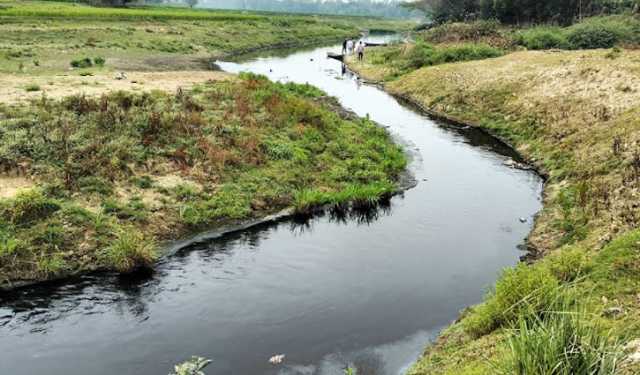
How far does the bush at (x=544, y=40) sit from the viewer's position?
61438mm

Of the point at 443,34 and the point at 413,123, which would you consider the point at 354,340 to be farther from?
the point at 443,34

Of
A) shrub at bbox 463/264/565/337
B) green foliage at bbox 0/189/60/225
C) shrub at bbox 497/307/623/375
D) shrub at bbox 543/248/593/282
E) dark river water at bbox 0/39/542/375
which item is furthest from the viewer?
green foliage at bbox 0/189/60/225

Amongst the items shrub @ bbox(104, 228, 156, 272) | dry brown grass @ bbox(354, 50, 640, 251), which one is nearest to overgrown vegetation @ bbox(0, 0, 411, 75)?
shrub @ bbox(104, 228, 156, 272)

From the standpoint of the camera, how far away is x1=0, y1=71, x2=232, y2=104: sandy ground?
1195 inches

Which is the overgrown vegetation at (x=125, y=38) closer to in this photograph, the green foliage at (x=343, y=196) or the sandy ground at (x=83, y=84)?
the sandy ground at (x=83, y=84)

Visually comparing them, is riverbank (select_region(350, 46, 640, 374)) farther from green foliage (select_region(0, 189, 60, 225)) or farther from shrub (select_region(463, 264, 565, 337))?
green foliage (select_region(0, 189, 60, 225))

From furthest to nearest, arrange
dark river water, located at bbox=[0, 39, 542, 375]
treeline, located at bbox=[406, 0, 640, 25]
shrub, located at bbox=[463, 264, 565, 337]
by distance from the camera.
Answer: treeline, located at bbox=[406, 0, 640, 25] < dark river water, located at bbox=[0, 39, 542, 375] < shrub, located at bbox=[463, 264, 565, 337]

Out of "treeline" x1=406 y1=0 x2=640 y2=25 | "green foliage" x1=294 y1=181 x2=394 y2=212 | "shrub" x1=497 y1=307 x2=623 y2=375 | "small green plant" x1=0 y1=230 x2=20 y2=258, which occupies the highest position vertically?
"treeline" x1=406 y1=0 x2=640 y2=25

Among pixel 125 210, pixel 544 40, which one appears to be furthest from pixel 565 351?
pixel 544 40

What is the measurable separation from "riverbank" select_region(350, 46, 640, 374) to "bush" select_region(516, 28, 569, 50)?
41.0ft

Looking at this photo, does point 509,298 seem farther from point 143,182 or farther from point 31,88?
point 31,88

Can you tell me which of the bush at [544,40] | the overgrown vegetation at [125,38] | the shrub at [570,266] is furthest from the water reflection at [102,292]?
the bush at [544,40]

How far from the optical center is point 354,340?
14516mm

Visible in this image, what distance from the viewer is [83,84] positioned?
34.5 meters
